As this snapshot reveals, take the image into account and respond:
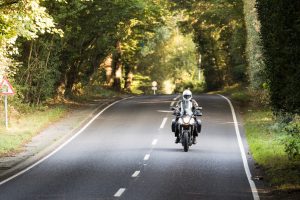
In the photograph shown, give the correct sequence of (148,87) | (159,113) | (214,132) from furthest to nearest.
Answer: (148,87)
(159,113)
(214,132)

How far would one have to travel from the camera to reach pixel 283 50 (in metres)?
15.6

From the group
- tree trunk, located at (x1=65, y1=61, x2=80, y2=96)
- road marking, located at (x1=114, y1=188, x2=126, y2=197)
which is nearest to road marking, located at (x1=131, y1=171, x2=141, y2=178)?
road marking, located at (x1=114, y1=188, x2=126, y2=197)

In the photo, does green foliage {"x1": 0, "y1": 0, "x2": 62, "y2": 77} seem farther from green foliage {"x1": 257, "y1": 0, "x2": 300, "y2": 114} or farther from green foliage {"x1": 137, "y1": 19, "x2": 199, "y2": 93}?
green foliage {"x1": 137, "y1": 19, "x2": 199, "y2": 93}

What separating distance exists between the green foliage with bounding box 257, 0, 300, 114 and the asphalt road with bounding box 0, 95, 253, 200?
8.52ft

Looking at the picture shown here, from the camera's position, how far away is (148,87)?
84125mm

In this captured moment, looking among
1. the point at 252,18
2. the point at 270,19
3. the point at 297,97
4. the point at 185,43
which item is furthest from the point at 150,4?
the point at 185,43

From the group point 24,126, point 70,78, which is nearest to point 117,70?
point 70,78

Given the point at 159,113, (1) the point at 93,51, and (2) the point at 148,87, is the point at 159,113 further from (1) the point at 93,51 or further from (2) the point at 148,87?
(2) the point at 148,87

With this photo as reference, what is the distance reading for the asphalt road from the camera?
15.6 metres

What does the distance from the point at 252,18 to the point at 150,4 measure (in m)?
12.1

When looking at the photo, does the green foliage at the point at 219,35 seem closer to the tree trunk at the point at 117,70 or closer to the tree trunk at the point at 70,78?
the tree trunk at the point at 117,70

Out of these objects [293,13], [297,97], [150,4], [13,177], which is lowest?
[13,177]

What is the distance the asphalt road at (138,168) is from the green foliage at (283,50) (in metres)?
2.60

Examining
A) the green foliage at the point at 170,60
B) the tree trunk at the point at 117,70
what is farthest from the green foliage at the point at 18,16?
the green foliage at the point at 170,60
